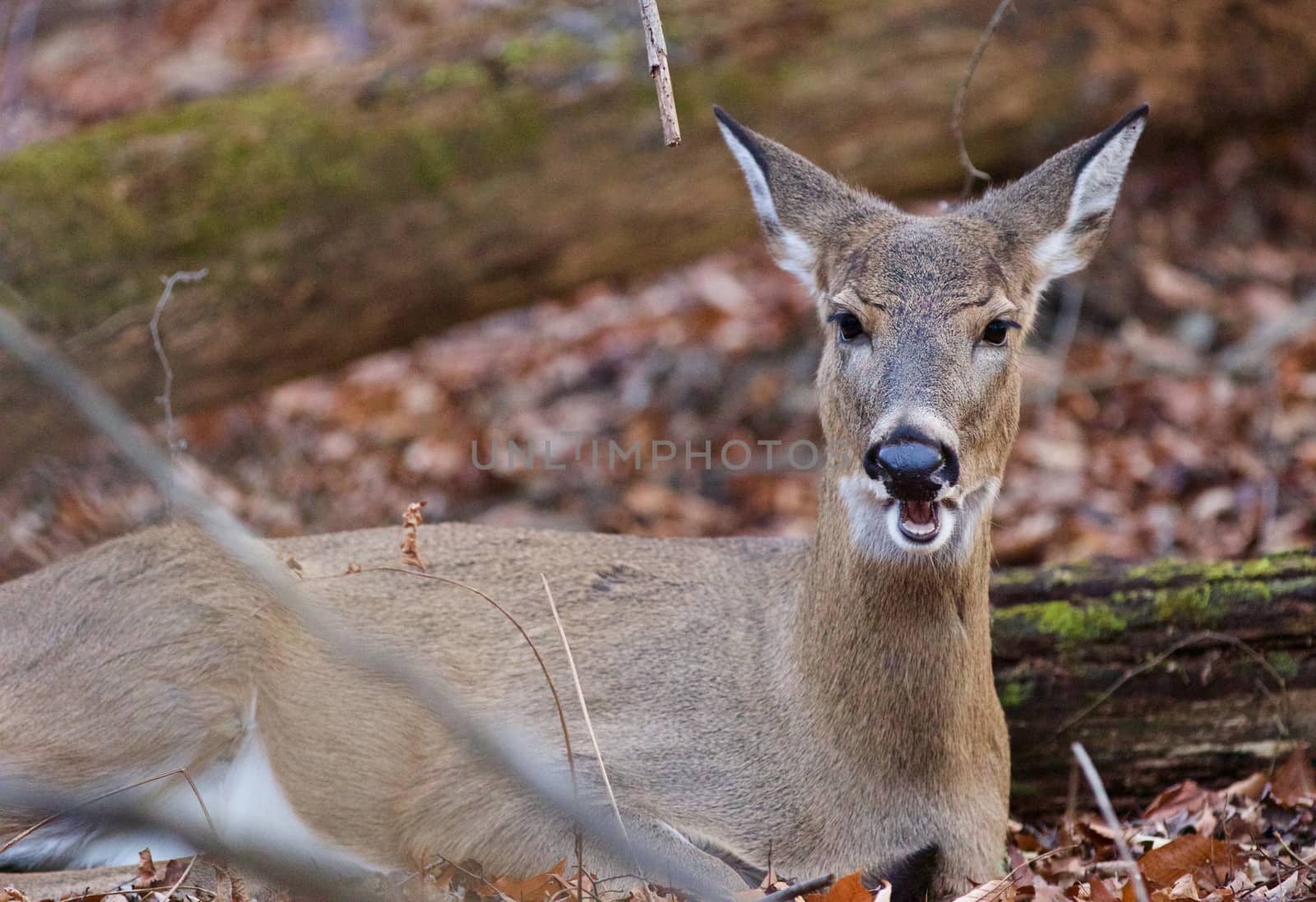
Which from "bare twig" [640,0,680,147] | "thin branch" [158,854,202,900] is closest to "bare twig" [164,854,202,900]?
"thin branch" [158,854,202,900]

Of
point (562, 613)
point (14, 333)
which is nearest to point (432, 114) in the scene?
point (562, 613)

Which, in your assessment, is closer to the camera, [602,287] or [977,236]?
[977,236]

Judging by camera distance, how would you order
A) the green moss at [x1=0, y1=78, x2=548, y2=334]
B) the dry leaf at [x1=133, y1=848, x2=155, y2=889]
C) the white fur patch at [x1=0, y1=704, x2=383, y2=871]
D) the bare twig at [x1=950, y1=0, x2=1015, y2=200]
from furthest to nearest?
the green moss at [x1=0, y1=78, x2=548, y2=334] < the bare twig at [x1=950, y1=0, x2=1015, y2=200] < the white fur patch at [x1=0, y1=704, x2=383, y2=871] < the dry leaf at [x1=133, y1=848, x2=155, y2=889]

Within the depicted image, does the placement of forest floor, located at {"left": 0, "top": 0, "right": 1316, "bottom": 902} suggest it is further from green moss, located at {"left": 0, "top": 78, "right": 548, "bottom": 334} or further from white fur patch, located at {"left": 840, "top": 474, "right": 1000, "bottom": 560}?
white fur patch, located at {"left": 840, "top": 474, "right": 1000, "bottom": 560}

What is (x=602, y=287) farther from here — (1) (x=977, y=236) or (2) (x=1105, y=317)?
(1) (x=977, y=236)

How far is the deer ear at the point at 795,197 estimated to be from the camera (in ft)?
15.0

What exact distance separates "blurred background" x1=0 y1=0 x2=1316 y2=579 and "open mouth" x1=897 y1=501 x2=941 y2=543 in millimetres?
3075

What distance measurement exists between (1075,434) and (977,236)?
3.99 meters

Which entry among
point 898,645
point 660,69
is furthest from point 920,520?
point 660,69

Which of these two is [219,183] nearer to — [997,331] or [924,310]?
[924,310]

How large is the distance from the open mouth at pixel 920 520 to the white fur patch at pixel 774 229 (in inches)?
41.5

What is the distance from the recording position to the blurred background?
6871 millimetres

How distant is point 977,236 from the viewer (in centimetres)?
425

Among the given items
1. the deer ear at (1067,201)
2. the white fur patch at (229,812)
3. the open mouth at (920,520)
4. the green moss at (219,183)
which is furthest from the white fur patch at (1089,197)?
the green moss at (219,183)
